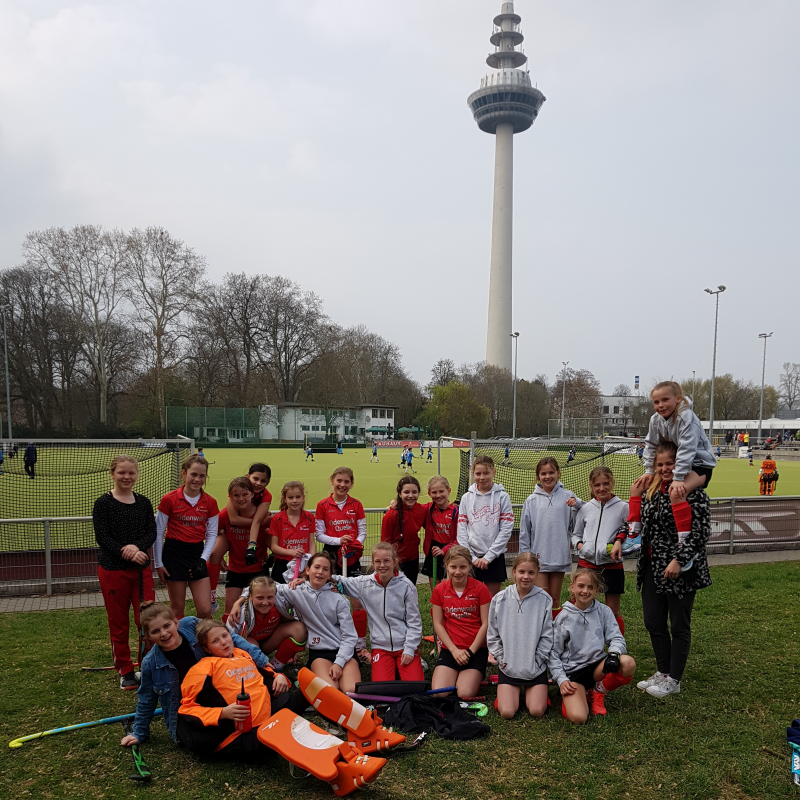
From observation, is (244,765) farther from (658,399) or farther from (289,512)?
(658,399)

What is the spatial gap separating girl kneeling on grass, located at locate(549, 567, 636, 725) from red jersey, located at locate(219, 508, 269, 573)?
108 inches

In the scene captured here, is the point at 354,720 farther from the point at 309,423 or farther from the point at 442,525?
the point at 309,423

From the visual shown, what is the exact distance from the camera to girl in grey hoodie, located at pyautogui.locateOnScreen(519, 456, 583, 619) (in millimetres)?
5266

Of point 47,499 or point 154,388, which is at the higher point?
point 154,388

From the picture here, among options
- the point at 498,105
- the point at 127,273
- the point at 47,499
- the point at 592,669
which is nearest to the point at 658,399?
the point at 592,669

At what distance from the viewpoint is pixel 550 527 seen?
5293 millimetres

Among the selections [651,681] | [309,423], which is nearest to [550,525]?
[651,681]

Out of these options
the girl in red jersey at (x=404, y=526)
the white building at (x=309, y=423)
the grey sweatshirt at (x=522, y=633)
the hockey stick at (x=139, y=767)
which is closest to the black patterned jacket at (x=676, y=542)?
the grey sweatshirt at (x=522, y=633)

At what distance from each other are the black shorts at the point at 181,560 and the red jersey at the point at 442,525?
2.10 m

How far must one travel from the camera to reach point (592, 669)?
4.25 meters

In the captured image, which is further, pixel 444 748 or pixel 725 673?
pixel 725 673

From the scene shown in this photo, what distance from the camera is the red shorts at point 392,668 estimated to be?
4461 mm

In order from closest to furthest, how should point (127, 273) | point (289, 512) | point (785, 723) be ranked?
point (785, 723) → point (289, 512) → point (127, 273)

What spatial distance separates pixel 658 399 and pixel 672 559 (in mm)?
1116
